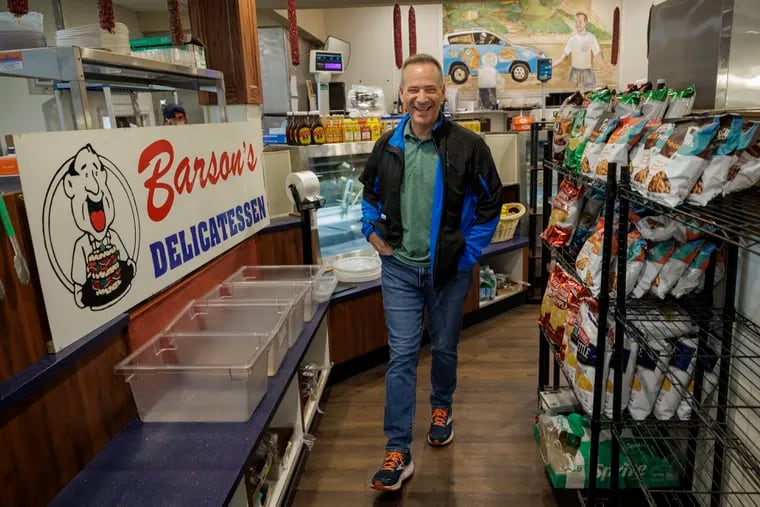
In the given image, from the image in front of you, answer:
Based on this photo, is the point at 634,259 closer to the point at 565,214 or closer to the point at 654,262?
the point at 654,262

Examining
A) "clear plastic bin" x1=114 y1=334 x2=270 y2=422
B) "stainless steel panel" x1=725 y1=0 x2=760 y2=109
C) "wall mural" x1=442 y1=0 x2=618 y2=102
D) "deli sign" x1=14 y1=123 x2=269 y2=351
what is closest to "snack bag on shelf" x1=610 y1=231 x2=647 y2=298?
"stainless steel panel" x1=725 y1=0 x2=760 y2=109

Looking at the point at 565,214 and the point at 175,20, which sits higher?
the point at 175,20

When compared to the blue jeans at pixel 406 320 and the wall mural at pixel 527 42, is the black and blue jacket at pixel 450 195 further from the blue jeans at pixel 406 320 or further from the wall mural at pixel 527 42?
the wall mural at pixel 527 42

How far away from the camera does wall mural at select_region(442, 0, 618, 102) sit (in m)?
8.01

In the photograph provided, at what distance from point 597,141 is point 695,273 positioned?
54cm

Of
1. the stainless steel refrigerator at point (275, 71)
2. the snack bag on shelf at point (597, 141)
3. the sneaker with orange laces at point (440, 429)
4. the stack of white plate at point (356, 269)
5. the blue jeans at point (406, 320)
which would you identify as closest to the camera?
the snack bag on shelf at point (597, 141)

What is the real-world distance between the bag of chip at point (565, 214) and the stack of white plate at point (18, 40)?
198cm

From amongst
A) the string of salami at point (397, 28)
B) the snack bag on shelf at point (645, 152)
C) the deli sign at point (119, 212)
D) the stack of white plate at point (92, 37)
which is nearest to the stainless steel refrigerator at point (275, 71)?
the string of salami at point (397, 28)

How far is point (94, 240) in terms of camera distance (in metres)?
1.57

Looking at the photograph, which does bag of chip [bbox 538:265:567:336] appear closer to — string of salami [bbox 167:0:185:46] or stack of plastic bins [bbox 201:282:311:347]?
stack of plastic bins [bbox 201:282:311:347]

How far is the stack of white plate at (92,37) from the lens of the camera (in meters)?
1.85

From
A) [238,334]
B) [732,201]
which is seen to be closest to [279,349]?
[238,334]

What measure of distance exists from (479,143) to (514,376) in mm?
1738

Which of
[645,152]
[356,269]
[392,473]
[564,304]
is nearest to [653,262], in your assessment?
[645,152]
